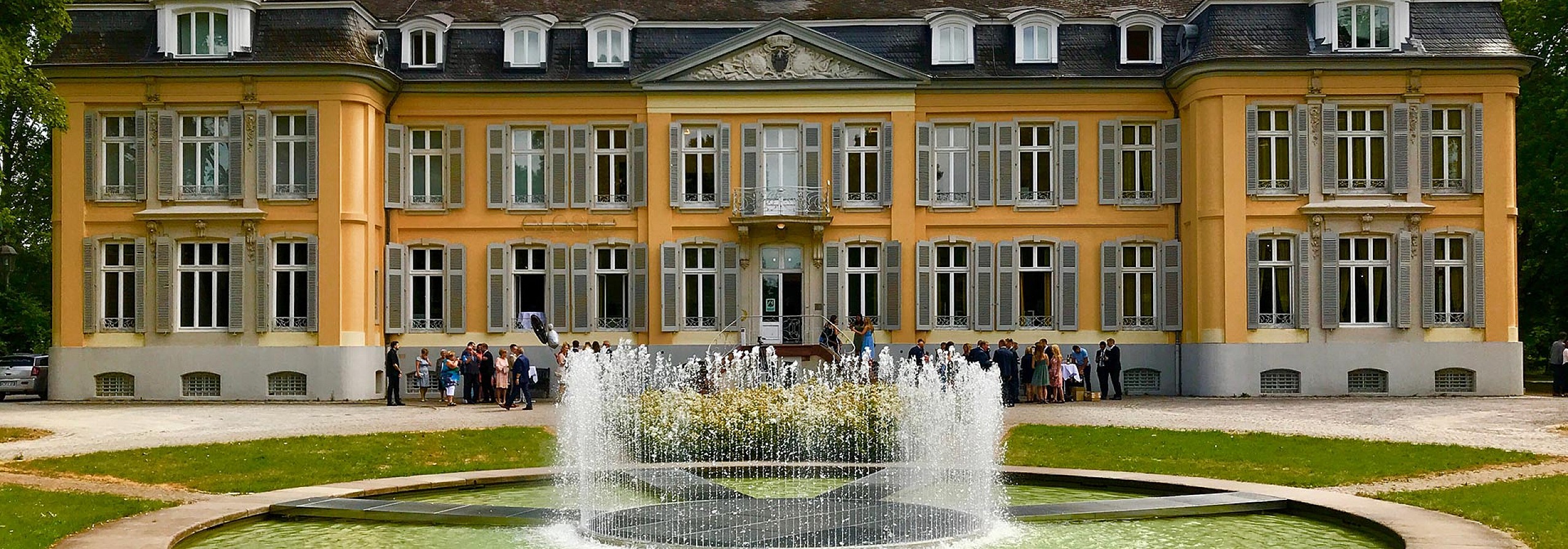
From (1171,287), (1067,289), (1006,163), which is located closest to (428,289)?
(1006,163)

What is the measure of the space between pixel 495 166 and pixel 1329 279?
57.5 feet

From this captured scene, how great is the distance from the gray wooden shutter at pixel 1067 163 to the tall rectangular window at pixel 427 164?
1317 cm

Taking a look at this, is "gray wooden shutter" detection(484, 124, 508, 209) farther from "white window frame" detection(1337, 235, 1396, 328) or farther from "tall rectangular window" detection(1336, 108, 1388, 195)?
"white window frame" detection(1337, 235, 1396, 328)

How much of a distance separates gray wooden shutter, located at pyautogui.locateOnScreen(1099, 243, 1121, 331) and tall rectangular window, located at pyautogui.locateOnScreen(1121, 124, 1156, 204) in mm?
1096

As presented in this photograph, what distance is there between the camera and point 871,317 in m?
34.4

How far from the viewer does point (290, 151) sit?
33.0m

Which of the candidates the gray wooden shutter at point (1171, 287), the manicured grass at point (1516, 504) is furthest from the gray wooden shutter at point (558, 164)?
the manicured grass at point (1516, 504)

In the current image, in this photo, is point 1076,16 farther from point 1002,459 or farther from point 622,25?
point 1002,459

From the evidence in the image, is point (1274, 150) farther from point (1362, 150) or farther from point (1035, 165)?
point (1035, 165)

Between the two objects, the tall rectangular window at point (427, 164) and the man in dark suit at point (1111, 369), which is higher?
the tall rectangular window at point (427, 164)

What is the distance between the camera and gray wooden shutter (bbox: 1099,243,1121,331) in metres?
34.3

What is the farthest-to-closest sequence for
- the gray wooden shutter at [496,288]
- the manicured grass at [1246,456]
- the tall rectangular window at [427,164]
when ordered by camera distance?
the tall rectangular window at [427,164], the gray wooden shutter at [496,288], the manicured grass at [1246,456]

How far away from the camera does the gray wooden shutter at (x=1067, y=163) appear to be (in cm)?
3444

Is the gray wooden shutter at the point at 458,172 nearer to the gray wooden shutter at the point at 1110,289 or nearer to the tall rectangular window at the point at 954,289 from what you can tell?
the tall rectangular window at the point at 954,289
